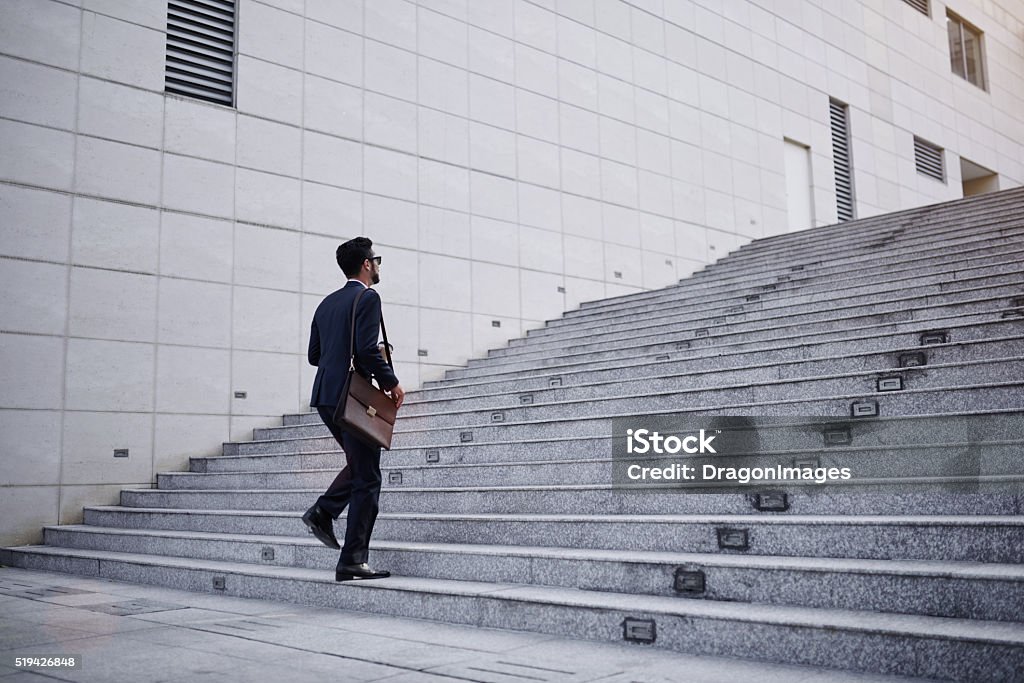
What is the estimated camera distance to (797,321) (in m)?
8.40

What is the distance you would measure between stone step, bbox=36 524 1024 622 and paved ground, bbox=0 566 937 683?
0.45 metres

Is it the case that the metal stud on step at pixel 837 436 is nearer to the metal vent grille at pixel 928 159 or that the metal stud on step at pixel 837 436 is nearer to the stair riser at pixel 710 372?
the stair riser at pixel 710 372

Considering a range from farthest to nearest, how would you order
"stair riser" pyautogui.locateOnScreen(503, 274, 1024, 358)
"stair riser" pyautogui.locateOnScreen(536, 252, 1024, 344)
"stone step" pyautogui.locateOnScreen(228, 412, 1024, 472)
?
"stair riser" pyautogui.locateOnScreen(536, 252, 1024, 344) < "stair riser" pyautogui.locateOnScreen(503, 274, 1024, 358) < "stone step" pyautogui.locateOnScreen(228, 412, 1024, 472)

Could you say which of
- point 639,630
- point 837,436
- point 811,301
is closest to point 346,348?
point 639,630

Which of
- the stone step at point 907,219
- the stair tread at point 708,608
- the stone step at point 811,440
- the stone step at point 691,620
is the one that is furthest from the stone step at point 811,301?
the stone step at point 691,620

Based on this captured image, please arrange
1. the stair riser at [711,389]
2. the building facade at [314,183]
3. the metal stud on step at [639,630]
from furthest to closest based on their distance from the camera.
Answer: the building facade at [314,183] → the stair riser at [711,389] → the metal stud on step at [639,630]

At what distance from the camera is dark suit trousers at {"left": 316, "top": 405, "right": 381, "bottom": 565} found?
16.4 ft

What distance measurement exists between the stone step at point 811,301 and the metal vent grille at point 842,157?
8.71 m

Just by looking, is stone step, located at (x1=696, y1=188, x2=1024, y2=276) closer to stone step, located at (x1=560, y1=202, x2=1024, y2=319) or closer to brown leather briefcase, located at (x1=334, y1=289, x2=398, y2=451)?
stone step, located at (x1=560, y1=202, x2=1024, y2=319)

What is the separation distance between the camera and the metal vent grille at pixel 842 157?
18.2 m

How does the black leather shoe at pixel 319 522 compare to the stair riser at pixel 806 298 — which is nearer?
the black leather shoe at pixel 319 522

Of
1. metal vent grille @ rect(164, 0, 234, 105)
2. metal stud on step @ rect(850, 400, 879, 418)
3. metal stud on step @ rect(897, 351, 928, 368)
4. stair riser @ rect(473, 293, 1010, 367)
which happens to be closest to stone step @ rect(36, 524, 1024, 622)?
metal stud on step @ rect(850, 400, 879, 418)

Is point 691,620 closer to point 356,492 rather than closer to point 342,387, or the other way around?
point 356,492

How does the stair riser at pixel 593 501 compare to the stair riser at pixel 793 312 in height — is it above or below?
below
